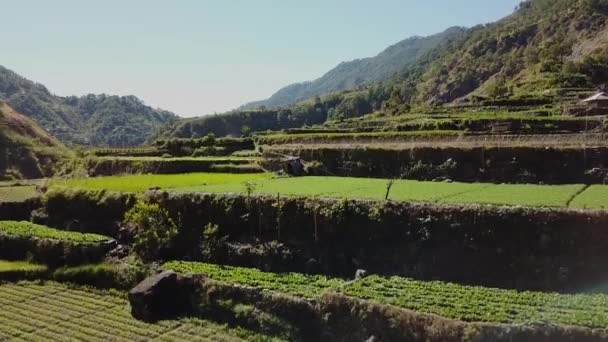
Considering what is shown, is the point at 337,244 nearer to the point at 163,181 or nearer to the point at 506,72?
the point at 163,181

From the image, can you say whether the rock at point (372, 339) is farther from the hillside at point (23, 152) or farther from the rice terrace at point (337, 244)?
the hillside at point (23, 152)

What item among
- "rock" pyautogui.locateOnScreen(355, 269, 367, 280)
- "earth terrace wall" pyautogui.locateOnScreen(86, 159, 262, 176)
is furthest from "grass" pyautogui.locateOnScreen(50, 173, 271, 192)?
"rock" pyautogui.locateOnScreen(355, 269, 367, 280)

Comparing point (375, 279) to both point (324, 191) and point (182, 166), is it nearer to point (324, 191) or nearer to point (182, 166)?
point (324, 191)

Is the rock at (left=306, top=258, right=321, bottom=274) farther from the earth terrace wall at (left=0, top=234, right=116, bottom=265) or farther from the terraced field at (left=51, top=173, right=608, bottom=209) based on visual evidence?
the earth terrace wall at (left=0, top=234, right=116, bottom=265)

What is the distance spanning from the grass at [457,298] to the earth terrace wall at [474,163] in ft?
50.1

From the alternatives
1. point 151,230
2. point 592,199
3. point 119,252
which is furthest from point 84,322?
point 592,199

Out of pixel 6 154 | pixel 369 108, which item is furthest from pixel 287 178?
pixel 369 108

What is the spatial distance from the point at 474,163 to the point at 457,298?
61.3ft

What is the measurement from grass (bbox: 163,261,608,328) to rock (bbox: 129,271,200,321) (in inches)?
78.4

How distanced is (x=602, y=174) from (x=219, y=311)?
25.2 meters

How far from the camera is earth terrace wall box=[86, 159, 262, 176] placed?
53594 mm

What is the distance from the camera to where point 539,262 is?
2559 cm

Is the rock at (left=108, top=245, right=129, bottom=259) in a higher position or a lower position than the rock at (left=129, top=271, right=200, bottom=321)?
higher

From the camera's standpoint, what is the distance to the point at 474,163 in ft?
Answer: 131
